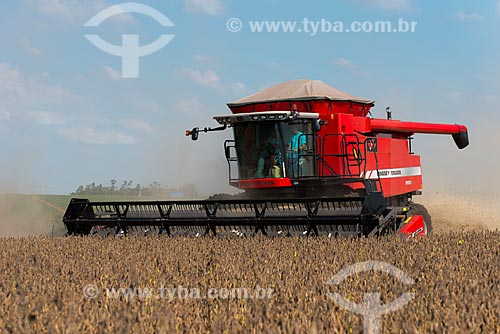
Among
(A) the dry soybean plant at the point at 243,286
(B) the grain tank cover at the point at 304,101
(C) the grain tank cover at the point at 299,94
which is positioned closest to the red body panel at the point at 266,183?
(B) the grain tank cover at the point at 304,101

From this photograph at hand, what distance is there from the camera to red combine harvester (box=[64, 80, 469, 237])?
7492mm

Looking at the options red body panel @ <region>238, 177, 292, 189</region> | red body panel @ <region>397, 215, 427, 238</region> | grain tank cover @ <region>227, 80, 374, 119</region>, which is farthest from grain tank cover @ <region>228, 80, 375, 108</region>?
red body panel @ <region>397, 215, 427, 238</region>

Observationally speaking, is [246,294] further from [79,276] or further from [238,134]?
[238,134]

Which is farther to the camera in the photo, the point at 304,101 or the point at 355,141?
the point at 355,141

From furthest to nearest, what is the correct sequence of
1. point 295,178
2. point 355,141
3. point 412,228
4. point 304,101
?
1. point 355,141
2. point 304,101
3. point 295,178
4. point 412,228

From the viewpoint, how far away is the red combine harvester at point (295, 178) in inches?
295

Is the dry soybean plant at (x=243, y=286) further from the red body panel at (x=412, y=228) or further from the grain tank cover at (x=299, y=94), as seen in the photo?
the grain tank cover at (x=299, y=94)

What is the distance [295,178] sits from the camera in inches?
352

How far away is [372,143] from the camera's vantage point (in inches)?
398

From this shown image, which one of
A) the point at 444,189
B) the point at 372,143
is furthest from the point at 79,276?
the point at 444,189

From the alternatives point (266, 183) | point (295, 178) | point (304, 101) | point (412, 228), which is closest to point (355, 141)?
point (304, 101)

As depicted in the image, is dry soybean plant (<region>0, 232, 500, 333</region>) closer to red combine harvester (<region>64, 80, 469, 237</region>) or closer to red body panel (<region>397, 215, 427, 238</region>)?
red combine harvester (<region>64, 80, 469, 237</region>)

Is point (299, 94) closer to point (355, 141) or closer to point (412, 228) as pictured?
point (355, 141)

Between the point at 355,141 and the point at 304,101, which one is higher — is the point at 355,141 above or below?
below
